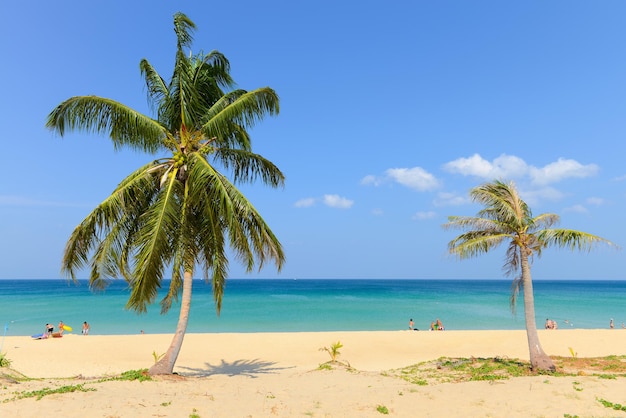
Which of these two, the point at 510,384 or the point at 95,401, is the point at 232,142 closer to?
the point at 95,401

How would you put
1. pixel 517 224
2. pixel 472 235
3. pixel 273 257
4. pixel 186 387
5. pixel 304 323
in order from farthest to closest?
pixel 304 323 < pixel 472 235 < pixel 517 224 < pixel 273 257 < pixel 186 387

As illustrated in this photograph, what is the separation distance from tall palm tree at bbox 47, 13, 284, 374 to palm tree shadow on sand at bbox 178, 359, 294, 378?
4.93 meters

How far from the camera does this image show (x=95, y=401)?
7.57 m

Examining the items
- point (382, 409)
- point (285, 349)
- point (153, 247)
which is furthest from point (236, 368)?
point (382, 409)

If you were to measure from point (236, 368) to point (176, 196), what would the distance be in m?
8.82

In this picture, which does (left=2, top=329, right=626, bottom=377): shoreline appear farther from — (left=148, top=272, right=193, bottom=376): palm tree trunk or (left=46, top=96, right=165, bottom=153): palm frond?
(left=46, top=96, right=165, bottom=153): palm frond

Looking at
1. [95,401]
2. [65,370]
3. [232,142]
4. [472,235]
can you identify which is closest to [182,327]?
[95,401]

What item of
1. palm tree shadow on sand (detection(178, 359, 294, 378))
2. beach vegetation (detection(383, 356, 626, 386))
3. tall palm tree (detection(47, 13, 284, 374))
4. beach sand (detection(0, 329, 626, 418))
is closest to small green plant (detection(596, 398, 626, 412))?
beach sand (detection(0, 329, 626, 418))

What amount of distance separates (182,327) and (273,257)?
3.22 meters

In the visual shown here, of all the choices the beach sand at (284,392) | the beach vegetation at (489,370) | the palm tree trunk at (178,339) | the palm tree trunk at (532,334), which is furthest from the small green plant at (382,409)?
the palm tree trunk at (532,334)

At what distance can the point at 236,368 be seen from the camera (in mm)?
15883

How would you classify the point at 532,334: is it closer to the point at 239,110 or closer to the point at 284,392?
the point at 284,392

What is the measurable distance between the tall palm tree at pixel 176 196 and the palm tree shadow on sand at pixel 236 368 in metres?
4.93

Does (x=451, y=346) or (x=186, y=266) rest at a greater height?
(x=186, y=266)
